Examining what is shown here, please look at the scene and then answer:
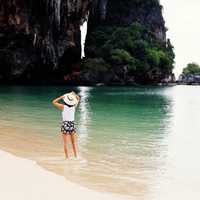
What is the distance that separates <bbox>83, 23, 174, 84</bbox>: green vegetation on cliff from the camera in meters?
62.6

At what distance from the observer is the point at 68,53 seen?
5997cm

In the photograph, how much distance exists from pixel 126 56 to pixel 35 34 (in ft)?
63.6

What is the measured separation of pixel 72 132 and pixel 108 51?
57.4 m

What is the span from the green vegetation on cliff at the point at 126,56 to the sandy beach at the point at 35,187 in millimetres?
53375

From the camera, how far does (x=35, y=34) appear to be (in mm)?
47844

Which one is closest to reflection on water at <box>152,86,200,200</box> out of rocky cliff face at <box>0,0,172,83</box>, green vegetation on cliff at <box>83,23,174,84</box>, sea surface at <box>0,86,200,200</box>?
sea surface at <box>0,86,200,200</box>

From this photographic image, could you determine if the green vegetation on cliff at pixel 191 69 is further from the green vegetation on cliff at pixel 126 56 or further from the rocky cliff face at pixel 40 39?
the rocky cliff face at pixel 40 39

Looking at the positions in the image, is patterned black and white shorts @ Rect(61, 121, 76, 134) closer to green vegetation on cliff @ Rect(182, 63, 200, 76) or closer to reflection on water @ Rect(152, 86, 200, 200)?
reflection on water @ Rect(152, 86, 200, 200)

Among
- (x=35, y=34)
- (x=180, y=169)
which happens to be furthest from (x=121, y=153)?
(x=35, y=34)

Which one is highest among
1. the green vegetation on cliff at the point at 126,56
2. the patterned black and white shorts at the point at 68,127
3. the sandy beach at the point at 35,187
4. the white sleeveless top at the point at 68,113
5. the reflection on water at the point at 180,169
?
the green vegetation on cliff at the point at 126,56

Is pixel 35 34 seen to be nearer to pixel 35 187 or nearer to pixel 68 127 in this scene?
pixel 68 127

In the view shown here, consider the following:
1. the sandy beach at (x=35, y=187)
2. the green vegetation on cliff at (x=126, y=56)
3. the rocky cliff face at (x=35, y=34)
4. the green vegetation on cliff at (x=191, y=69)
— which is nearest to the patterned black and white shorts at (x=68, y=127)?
the sandy beach at (x=35, y=187)

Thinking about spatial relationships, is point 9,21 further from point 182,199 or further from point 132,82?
point 182,199

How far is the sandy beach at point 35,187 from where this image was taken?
16.6 feet
